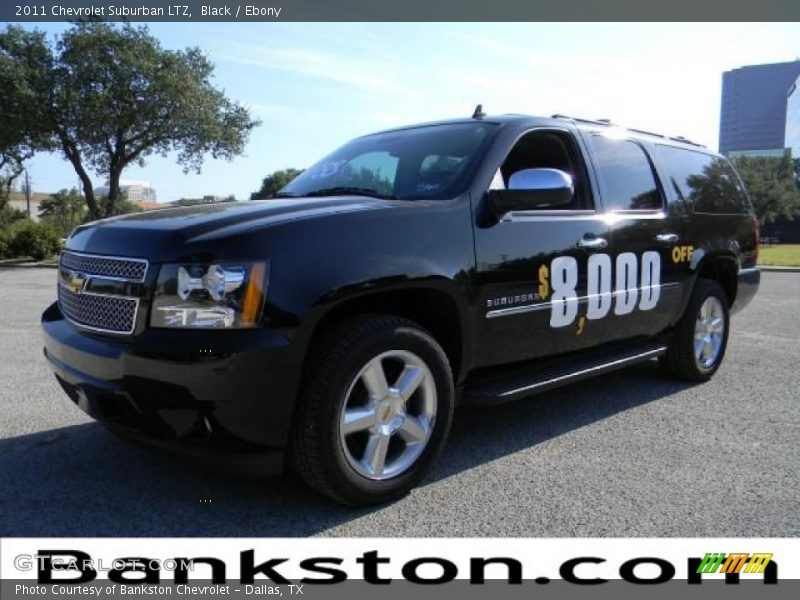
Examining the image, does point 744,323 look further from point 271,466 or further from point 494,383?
point 271,466

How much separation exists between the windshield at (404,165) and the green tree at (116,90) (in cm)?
2007

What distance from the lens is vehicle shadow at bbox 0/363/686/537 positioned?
9.35ft

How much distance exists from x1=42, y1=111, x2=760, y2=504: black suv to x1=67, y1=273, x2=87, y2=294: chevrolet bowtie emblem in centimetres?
1

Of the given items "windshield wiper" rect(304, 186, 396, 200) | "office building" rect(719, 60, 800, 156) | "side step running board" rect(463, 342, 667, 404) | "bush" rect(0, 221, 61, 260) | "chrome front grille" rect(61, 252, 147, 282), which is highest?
"office building" rect(719, 60, 800, 156)

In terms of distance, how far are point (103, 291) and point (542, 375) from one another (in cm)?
236

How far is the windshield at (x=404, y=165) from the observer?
359 cm

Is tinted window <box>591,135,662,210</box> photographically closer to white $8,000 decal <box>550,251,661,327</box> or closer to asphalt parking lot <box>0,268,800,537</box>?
white $8,000 decal <box>550,251,661,327</box>

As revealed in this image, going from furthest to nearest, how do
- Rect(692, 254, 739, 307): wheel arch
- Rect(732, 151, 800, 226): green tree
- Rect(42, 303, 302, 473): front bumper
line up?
Rect(732, 151, 800, 226): green tree < Rect(692, 254, 739, 307): wheel arch < Rect(42, 303, 302, 473): front bumper

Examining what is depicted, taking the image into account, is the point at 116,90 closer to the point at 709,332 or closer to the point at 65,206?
the point at 709,332

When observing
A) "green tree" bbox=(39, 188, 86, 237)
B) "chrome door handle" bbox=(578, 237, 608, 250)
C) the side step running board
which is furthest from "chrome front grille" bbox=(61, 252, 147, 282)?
"green tree" bbox=(39, 188, 86, 237)

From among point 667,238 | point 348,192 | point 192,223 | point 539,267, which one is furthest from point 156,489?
point 667,238

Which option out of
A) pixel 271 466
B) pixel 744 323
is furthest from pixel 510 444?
pixel 744 323

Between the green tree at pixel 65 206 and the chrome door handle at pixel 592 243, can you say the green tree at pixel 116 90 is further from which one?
the green tree at pixel 65 206

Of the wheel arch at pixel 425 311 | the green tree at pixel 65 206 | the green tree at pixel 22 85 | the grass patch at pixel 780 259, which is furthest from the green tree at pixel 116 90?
the green tree at pixel 65 206
